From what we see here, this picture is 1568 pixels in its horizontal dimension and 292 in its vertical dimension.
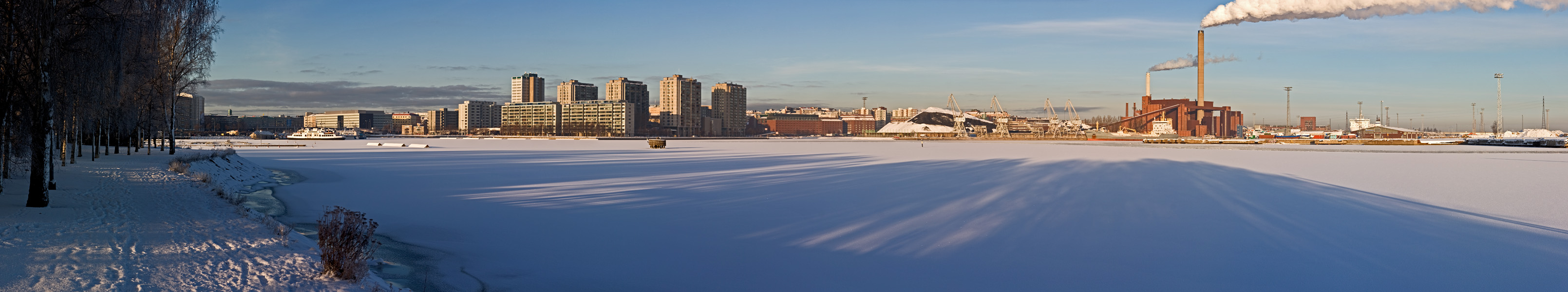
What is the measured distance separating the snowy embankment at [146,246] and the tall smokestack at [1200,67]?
14403 cm

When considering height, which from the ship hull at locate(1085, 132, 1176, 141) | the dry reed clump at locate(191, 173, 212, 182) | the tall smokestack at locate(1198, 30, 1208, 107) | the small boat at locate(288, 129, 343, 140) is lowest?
the dry reed clump at locate(191, 173, 212, 182)

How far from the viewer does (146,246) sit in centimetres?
813

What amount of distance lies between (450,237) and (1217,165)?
31.0 m

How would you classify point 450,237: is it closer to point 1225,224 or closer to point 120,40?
point 120,40

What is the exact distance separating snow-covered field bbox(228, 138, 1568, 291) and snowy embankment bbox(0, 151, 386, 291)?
1.47 meters

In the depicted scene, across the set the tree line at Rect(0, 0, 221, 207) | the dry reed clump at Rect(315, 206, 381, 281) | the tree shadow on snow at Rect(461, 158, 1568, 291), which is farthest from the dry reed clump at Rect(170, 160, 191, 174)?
the dry reed clump at Rect(315, 206, 381, 281)

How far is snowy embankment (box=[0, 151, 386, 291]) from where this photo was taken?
6.59 m

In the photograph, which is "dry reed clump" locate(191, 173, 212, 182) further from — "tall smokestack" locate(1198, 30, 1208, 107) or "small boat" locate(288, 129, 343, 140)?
"tall smokestack" locate(1198, 30, 1208, 107)

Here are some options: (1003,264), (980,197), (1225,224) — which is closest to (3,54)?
(1003,264)

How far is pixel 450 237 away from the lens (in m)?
11.3

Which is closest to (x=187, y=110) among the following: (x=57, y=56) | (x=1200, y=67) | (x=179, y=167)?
(x=179, y=167)

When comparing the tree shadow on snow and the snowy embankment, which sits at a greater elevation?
the snowy embankment

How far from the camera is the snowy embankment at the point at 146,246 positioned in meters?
6.59

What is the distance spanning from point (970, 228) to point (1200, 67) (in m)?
142
